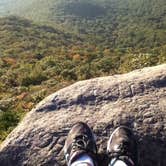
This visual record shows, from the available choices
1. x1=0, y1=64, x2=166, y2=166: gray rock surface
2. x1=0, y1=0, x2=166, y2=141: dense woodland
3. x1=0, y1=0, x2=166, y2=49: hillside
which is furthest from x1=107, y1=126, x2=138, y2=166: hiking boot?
x1=0, y1=0, x2=166, y2=49: hillside

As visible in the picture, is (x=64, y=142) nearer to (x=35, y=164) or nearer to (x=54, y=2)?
(x=35, y=164)

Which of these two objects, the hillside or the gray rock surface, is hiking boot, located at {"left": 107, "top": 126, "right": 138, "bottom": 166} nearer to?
the gray rock surface

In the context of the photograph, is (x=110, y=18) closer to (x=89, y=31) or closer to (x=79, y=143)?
(x=89, y=31)

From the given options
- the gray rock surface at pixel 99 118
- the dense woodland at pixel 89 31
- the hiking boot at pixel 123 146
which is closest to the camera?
the hiking boot at pixel 123 146

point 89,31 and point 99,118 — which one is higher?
point 99,118

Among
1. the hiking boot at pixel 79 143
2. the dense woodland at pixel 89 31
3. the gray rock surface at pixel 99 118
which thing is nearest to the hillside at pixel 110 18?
the dense woodland at pixel 89 31

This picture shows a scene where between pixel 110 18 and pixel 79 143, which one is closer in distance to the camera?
pixel 79 143

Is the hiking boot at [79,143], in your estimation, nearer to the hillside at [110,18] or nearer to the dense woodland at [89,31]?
the dense woodland at [89,31]

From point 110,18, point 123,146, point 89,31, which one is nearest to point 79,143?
point 123,146
